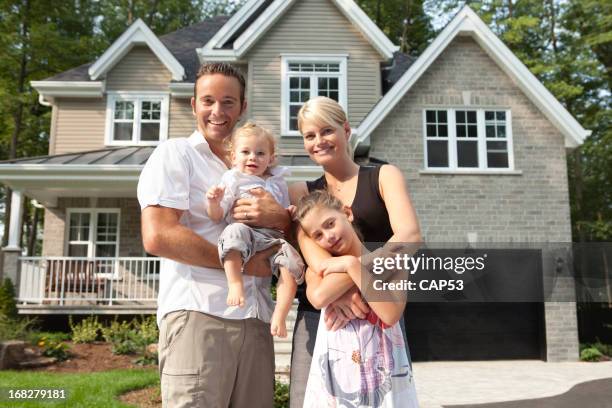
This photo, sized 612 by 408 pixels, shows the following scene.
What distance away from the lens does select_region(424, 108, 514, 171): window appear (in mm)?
13250

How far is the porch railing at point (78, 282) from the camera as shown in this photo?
40.0ft

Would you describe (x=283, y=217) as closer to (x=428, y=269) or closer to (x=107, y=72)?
(x=428, y=269)

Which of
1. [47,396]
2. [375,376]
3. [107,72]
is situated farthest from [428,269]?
[107,72]

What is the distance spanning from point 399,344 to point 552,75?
81.7ft

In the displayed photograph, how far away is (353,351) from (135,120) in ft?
47.6

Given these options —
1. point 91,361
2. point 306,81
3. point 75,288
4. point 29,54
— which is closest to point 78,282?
point 75,288

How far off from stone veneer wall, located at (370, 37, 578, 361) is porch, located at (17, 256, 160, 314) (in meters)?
6.94

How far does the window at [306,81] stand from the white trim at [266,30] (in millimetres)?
967

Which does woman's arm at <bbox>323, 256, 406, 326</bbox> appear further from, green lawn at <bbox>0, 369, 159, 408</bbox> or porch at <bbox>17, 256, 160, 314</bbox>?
porch at <bbox>17, 256, 160, 314</bbox>

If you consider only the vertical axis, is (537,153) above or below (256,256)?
above

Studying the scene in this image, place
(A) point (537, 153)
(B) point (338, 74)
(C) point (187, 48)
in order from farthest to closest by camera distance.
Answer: (C) point (187, 48) < (B) point (338, 74) < (A) point (537, 153)

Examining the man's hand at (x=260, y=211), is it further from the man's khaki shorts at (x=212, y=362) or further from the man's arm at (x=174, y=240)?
the man's khaki shorts at (x=212, y=362)

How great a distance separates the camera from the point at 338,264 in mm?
2053

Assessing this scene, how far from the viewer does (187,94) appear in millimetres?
15117
